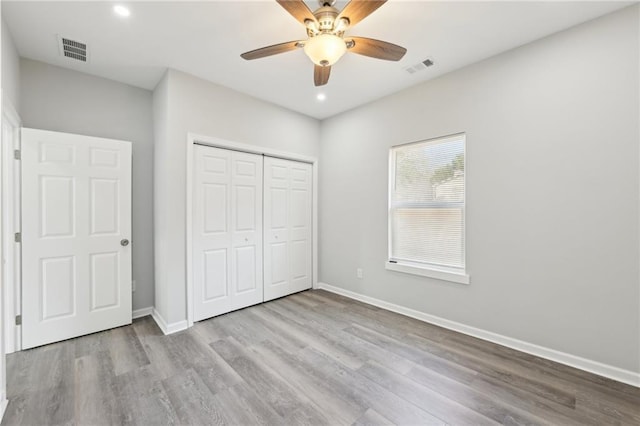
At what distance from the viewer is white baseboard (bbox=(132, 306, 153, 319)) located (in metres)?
3.25

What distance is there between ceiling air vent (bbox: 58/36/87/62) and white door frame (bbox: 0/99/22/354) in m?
0.73

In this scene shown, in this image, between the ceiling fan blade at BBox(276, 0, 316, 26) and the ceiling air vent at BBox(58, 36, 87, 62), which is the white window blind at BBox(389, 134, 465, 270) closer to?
the ceiling fan blade at BBox(276, 0, 316, 26)

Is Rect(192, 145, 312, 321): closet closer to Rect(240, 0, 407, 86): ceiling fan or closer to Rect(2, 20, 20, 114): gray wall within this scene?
Rect(2, 20, 20, 114): gray wall

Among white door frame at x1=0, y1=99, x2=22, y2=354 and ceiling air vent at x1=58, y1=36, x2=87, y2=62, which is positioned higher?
ceiling air vent at x1=58, y1=36, x2=87, y2=62

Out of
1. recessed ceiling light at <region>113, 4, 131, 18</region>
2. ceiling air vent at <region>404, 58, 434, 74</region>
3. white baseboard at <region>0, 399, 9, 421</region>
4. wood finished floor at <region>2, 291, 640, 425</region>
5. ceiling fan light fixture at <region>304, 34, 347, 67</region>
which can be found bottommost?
wood finished floor at <region>2, 291, 640, 425</region>

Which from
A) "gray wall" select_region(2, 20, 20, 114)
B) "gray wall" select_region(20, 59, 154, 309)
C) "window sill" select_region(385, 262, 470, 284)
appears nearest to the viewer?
"gray wall" select_region(2, 20, 20, 114)

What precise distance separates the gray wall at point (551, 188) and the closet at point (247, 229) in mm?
1741

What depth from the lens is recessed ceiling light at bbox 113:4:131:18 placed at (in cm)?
206

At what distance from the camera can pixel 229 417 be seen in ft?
5.70

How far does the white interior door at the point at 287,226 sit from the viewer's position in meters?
3.88

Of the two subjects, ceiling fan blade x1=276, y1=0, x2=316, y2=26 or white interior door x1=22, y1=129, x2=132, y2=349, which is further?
white interior door x1=22, y1=129, x2=132, y2=349

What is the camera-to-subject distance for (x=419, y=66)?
9.36 ft

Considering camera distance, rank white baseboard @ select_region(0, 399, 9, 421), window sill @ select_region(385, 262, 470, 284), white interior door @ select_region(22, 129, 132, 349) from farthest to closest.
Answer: window sill @ select_region(385, 262, 470, 284), white interior door @ select_region(22, 129, 132, 349), white baseboard @ select_region(0, 399, 9, 421)

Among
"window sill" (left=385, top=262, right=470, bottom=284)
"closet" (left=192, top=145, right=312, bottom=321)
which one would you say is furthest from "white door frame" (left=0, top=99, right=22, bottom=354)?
"window sill" (left=385, top=262, right=470, bottom=284)
